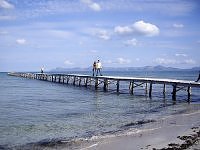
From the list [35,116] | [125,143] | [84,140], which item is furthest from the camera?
[35,116]

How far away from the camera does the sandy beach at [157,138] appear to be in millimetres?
11016

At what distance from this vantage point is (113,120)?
17.6 meters

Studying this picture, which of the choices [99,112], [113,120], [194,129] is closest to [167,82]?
[99,112]

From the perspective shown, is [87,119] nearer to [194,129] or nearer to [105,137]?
[105,137]

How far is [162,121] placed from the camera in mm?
16422

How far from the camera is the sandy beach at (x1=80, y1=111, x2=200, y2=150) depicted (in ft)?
36.1

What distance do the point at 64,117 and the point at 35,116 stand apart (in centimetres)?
172

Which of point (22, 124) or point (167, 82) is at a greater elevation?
point (167, 82)

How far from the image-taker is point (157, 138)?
12242mm

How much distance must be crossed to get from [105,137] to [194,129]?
3.69 metres

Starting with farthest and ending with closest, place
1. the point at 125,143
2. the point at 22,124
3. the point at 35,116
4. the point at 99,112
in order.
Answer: the point at 99,112, the point at 35,116, the point at 22,124, the point at 125,143

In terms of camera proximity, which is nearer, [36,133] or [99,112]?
[36,133]

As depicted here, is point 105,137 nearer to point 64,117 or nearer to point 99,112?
point 64,117

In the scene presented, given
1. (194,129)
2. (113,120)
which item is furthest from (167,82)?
(194,129)
